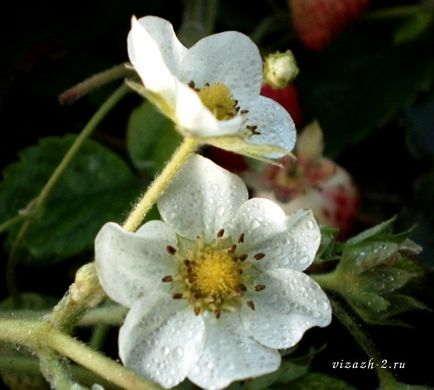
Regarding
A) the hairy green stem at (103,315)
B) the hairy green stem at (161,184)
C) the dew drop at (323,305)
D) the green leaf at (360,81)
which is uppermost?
the hairy green stem at (161,184)

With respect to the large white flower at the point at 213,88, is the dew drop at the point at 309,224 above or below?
below

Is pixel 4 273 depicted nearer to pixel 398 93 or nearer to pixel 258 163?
pixel 258 163

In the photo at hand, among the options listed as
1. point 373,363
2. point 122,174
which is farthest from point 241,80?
point 122,174

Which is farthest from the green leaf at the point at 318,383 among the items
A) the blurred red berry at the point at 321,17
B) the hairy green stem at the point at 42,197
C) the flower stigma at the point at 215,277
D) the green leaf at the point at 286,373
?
the blurred red berry at the point at 321,17

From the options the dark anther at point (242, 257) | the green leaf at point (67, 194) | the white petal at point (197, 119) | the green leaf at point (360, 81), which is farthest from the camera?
the green leaf at point (360, 81)

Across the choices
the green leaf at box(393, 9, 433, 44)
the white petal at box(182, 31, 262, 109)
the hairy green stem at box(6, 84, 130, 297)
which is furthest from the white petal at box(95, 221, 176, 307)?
the green leaf at box(393, 9, 433, 44)

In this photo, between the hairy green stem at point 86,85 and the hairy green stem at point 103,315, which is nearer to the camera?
the hairy green stem at point 103,315

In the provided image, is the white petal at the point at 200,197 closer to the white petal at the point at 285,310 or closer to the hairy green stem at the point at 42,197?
the white petal at the point at 285,310

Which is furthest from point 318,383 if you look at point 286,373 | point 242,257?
point 242,257
